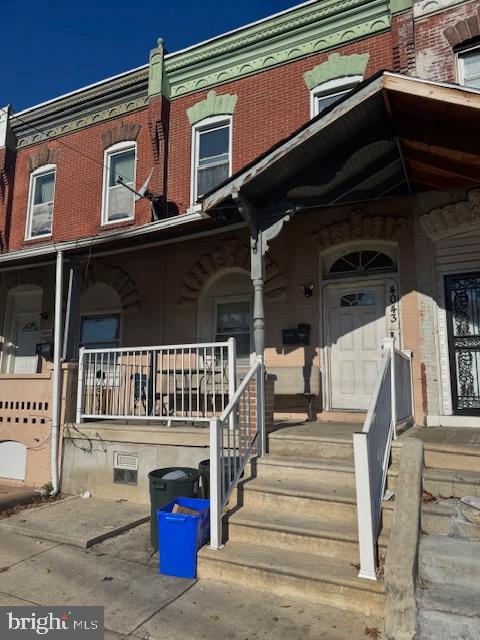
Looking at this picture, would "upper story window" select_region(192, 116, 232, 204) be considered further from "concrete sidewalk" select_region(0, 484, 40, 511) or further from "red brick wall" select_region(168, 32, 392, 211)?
"concrete sidewalk" select_region(0, 484, 40, 511)

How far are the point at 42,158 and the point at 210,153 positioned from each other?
16.1 ft

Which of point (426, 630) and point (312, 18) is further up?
point (312, 18)

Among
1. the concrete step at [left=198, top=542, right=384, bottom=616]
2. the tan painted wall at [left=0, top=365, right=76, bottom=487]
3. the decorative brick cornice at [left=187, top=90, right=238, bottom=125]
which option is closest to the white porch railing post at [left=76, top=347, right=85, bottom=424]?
the tan painted wall at [left=0, top=365, right=76, bottom=487]

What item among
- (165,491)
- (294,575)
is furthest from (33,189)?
(294,575)

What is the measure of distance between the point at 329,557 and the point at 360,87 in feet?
16.1

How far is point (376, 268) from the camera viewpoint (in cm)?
787

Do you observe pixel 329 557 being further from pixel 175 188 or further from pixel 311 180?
pixel 175 188

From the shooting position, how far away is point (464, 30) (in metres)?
7.27

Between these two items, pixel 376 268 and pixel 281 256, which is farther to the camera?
pixel 281 256

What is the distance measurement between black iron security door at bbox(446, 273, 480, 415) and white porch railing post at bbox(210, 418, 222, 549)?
4143 millimetres

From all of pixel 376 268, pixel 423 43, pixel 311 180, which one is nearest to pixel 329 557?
pixel 311 180

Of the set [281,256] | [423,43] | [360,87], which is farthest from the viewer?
[281,256]

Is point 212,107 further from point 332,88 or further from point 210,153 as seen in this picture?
point 332,88

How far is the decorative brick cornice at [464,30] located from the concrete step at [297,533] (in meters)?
7.39
